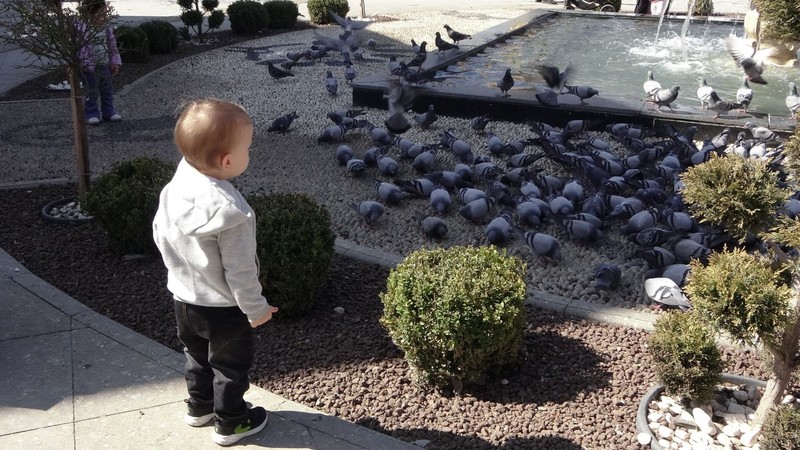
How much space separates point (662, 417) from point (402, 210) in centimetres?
333

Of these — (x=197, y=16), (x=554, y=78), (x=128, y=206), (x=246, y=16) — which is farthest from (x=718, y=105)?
(x=197, y=16)

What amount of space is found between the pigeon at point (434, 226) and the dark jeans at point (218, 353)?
2.63 metres

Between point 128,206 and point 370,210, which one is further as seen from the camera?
point 370,210

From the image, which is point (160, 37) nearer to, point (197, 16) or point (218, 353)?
point (197, 16)

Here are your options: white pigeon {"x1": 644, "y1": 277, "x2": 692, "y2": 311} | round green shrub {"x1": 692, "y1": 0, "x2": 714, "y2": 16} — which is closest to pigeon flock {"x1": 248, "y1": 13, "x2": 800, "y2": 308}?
white pigeon {"x1": 644, "y1": 277, "x2": 692, "y2": 311}

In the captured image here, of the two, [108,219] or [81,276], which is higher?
[108,219]

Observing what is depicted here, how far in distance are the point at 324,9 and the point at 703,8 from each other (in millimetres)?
9071

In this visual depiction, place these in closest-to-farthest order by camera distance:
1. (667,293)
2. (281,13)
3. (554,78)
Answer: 1. (667,293)
2. (554,78)
3. (281,13)

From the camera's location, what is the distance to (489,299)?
380cm

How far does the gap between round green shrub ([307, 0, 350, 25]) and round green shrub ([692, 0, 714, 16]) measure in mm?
8300

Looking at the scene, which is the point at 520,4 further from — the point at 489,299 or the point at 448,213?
the point at 489,299

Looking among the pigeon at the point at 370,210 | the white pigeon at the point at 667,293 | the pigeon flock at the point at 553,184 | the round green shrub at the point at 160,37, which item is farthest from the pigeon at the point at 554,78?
the round green shrub at the point at 160,37

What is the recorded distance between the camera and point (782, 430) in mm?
3129

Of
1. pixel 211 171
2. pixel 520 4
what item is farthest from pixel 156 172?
pixel 520 4
